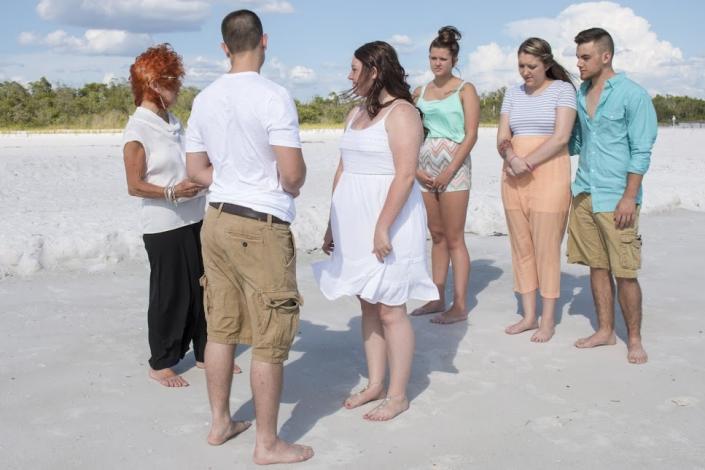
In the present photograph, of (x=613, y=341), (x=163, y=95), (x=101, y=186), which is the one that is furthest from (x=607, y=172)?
(x=101, y=186)

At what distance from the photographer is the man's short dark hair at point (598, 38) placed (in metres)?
4.85

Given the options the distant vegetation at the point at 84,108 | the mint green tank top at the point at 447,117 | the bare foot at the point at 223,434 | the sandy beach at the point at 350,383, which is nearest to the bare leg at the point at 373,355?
the sandy beach at the point at 350,383

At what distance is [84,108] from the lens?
127ft

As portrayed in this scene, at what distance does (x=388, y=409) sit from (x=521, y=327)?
180 cm

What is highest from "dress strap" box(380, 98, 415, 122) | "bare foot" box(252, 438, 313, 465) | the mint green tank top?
"dress strap" box(380, 98, 415, 122)

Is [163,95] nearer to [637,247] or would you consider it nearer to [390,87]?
[390,87]

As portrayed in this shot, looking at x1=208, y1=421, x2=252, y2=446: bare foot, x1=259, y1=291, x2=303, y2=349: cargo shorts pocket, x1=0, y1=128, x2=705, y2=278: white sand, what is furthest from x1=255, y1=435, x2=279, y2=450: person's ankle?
x1=0, y1=128, x2=705, y2=278: white sand

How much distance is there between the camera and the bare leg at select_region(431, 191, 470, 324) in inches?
225

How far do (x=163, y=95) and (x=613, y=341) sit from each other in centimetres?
323

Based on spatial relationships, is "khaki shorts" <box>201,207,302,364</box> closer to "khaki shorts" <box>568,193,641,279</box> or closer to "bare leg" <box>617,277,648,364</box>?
"khaki shorts" <box>568,193,641,279</box>

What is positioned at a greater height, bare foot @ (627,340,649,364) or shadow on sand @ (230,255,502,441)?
bare foot @ (627,340,649,364)

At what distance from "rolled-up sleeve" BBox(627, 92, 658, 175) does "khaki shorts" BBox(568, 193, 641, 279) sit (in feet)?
1.11

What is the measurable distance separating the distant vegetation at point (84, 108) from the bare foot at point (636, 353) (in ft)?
99.1

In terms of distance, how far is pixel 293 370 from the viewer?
489cm
